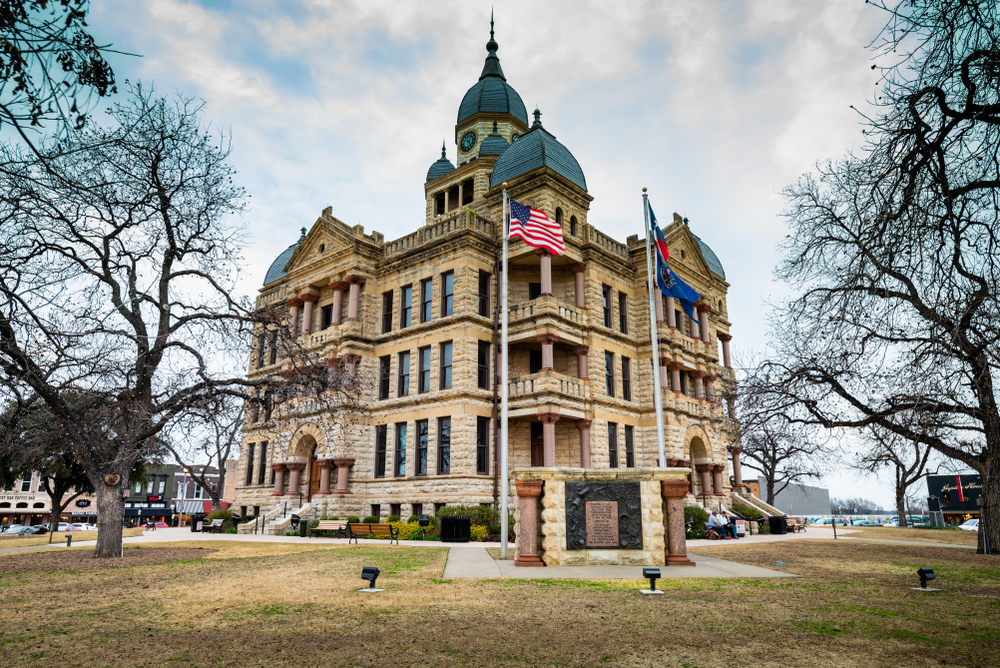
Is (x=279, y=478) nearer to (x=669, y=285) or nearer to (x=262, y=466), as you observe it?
(x=262, y=466)

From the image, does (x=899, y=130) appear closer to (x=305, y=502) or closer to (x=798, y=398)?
(x=798, y=398)

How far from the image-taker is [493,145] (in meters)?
40.0

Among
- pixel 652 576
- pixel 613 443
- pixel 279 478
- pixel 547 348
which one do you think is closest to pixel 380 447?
pixel 279 478

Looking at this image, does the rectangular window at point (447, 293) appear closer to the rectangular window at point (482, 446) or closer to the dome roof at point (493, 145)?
the rectangular window at point (482, 446)

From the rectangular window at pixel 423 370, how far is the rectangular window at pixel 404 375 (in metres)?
0.86

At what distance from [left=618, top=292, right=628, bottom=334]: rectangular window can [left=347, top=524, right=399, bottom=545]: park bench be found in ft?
53.0

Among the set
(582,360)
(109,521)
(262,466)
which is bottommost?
(109,521)

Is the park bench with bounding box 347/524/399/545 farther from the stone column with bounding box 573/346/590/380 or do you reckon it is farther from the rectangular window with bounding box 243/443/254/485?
the rectangular window with bounding box 243/443/254/485

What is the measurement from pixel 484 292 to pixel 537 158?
24.3 ft

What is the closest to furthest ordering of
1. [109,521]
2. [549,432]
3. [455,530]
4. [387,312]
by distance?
1. [109,521]
2. [455,530]
3. [549,432]
4. [387,312]

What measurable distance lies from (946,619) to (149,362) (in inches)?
697

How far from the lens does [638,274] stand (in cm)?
3522

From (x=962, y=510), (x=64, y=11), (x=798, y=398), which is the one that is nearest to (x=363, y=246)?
(x=798, y=398)

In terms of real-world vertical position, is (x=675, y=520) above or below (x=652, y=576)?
above
